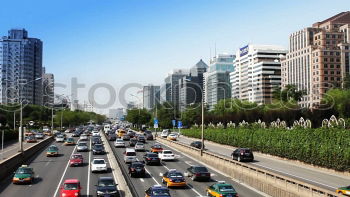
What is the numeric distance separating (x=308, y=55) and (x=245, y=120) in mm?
106947

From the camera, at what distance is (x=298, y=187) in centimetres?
2442

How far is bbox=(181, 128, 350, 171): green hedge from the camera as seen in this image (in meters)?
39.8

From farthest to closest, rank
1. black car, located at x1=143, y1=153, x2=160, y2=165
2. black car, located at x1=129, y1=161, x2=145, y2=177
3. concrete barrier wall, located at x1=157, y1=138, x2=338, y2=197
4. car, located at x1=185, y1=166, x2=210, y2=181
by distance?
black car, located at x1=143, y1=153, x2=160, y2=165 → black car, located at x1=129, y1=161, x2=145, y2=177 → car, located at x1=185, y1=166, x2=210, y2=181 → concrete barrier wall, located at x1=157, y1=138, x2=338, y2=197

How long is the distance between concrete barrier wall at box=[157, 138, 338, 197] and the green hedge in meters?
10.7

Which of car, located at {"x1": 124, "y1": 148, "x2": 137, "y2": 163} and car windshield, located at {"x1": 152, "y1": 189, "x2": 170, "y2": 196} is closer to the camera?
car windshield, located at {"x1": 152, "y1": 189, "x2": 170, "y2": 196}

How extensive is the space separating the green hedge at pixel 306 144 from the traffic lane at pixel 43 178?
2702 centimetres

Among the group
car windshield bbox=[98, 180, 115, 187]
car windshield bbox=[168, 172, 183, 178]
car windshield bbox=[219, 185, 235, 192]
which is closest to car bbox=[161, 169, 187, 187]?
car windshield bbox=[168, 172, 183, 178]

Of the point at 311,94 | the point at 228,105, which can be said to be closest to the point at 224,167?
the point at 228,105

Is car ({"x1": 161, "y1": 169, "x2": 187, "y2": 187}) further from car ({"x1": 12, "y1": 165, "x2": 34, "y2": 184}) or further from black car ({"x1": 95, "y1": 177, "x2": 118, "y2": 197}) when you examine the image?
car ({"x1": 12, "y1": 165, "x2": 34, "y2": 184})

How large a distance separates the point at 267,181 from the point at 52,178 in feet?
64.1

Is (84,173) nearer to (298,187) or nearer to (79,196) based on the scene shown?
(79,196)

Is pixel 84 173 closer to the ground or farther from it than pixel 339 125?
closer to the ground

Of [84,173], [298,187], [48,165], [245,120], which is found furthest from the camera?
[245,120]

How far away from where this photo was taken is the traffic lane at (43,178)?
97.1ft
